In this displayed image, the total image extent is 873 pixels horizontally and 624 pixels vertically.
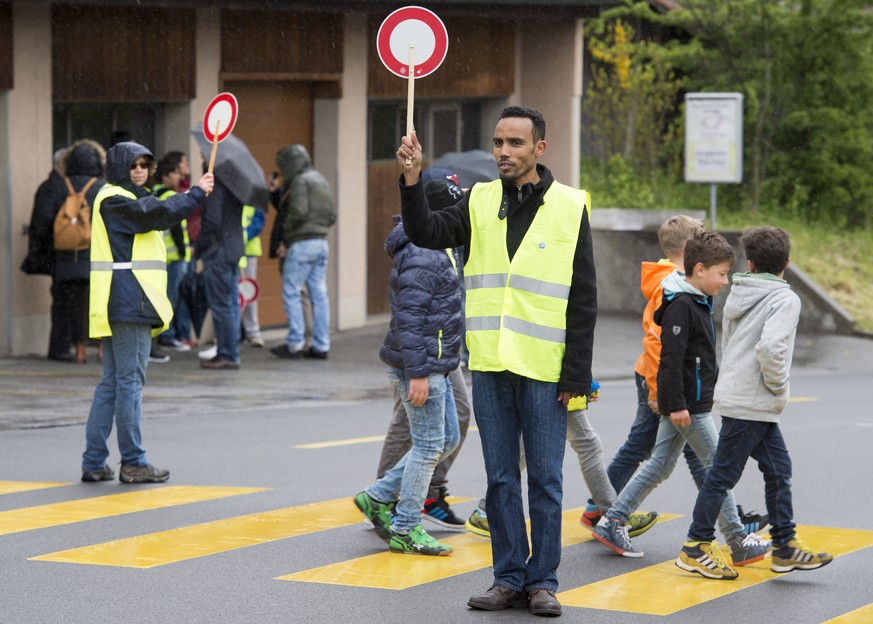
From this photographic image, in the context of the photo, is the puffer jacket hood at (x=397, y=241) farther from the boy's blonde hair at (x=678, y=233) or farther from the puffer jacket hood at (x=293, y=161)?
the puffer jacket hood at (x=293, y=161)

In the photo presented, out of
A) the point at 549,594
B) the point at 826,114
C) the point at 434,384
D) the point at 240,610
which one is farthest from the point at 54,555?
the point at 826,114

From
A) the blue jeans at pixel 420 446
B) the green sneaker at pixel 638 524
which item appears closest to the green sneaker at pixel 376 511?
the blue jeans at pixel 420 446

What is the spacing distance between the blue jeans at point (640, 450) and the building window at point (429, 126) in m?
12.1

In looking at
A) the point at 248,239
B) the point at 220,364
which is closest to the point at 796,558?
the point at 220,364

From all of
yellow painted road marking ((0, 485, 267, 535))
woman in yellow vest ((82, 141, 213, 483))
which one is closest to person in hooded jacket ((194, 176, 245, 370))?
woman in yellow vest ((82, 141, 213, 483))

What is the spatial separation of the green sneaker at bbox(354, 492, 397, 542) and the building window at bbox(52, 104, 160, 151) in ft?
30.0

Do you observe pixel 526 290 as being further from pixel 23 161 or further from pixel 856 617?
pixel 23 161

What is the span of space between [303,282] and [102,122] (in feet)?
8.60

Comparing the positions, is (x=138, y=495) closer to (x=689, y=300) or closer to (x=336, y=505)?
(x=336, y=505)

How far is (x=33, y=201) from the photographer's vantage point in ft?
50.1

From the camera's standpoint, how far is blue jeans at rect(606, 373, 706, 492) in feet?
26.1

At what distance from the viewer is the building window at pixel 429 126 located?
2008cm

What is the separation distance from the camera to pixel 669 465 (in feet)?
25.6

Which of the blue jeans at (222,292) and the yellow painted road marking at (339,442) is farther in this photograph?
the blue jeans at (222,292)
